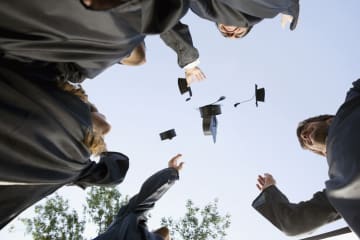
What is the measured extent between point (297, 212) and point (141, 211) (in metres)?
1.67

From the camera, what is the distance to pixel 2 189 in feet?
6.99

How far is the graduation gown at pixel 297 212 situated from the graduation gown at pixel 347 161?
0.91 m

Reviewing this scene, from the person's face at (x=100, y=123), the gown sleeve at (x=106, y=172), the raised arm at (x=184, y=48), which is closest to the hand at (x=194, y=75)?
the raised arm at (x=184, y=48)

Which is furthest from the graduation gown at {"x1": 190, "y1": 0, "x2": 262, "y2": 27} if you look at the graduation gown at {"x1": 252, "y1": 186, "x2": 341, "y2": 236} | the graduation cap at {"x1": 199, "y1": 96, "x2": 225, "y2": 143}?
the graduation cap at {"x1": 199, "y1": 96, "x2": 225, "y2": 143}

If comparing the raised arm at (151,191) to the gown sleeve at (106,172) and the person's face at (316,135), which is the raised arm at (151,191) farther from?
the person's face at (316,135)

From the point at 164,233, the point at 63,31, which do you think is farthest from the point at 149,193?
the point at 63,31

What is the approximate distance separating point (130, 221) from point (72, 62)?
2.14 m

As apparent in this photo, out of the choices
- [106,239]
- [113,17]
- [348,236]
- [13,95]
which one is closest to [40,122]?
[13,95]

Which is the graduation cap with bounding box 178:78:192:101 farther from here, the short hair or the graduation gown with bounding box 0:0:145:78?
the graduation gown with bounding box 0:0:145:78

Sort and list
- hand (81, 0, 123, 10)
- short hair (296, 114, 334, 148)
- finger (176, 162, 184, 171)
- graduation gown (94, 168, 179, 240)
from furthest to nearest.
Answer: finger (176, 162, 184, 171)
graduation gown (94, 168, 179, 240)
short hair (296, 114, 334, 148)
hand (81, 0, 123, 10)

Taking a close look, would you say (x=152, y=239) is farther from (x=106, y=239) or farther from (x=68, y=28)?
(x=68, y=28)

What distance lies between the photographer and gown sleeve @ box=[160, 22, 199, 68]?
419 centimetres

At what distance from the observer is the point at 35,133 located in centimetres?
171

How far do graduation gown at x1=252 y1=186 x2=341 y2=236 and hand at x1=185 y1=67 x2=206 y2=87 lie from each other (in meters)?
2.03
